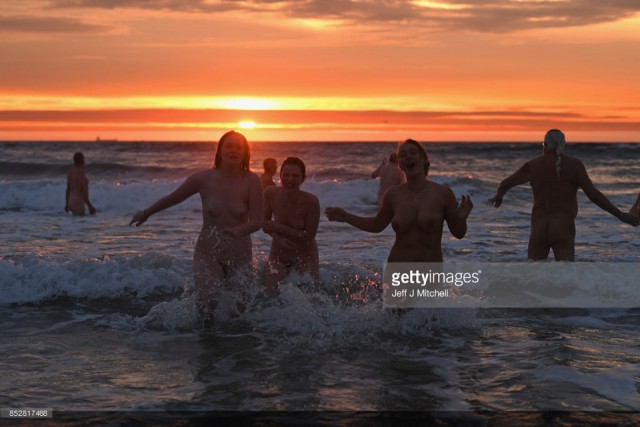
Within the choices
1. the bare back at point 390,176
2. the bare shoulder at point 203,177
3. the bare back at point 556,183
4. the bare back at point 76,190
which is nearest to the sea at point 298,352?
the bare shoulder at point 203,177

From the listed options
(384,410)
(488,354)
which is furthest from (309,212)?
(384,410)

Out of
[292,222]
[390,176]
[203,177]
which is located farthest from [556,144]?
[390,176]

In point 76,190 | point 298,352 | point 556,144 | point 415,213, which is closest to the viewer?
point 415,213

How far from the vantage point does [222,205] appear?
7.04m

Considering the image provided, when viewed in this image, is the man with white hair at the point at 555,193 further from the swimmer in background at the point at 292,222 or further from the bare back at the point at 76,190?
the bare back at the point at 76,190

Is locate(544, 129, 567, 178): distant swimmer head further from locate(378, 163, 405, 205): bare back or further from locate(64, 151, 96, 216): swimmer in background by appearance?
locate(64, 151, 96, 216): swimmer in background

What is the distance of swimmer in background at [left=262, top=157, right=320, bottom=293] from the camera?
7.79 metres

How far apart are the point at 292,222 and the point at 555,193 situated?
122 inches

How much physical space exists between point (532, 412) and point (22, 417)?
11.2ft

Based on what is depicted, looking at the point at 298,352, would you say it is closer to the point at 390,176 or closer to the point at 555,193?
the point at 555,193

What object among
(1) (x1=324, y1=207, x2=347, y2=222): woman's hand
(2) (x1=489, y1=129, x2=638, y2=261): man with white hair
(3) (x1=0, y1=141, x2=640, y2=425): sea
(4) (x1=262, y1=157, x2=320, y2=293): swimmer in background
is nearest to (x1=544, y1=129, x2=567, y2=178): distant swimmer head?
(2) (x1=489, y1=129, x2=638, y2=261): man with white hair

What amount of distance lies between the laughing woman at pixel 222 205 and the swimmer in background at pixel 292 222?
0.73 metres

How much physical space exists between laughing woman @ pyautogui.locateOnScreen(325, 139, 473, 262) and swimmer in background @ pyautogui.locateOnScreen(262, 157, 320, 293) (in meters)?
1.40

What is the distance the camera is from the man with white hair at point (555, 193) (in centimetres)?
841
